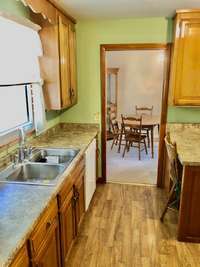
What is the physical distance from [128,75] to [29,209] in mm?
5504

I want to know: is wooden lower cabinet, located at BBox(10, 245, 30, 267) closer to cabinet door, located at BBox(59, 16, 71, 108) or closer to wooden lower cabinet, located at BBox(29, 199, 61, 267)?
wooden lower cabinet, located at BBox(29, 199, 61, 267)

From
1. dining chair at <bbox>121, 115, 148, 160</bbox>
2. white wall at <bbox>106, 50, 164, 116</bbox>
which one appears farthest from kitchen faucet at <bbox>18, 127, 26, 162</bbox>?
white wall at <bbox>106, 50, 164, 116</bbox>

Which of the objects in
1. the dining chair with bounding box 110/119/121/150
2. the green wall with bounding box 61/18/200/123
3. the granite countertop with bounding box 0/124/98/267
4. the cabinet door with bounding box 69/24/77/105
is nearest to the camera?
the granite countertop with bounding box 0/124/98/267

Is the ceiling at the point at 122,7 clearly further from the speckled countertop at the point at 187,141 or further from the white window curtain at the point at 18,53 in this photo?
the speckled countertop at the point at 187,141

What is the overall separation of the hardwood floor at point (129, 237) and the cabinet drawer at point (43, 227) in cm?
79

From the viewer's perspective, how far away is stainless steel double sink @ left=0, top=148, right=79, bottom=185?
1.92m

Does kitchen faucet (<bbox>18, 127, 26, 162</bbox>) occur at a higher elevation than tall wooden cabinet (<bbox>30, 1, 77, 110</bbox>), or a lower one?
lower

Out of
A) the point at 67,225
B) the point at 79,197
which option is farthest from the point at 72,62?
the point at 67,225

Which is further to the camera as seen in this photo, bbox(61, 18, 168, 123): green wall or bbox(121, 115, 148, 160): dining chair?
bbox(121, 115, 148, 160): dining chair

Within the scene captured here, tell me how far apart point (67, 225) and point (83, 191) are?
0.59m

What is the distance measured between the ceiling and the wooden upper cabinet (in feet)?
0.54

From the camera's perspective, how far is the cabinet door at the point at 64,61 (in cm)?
264

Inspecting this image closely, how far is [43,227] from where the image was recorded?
1.44m

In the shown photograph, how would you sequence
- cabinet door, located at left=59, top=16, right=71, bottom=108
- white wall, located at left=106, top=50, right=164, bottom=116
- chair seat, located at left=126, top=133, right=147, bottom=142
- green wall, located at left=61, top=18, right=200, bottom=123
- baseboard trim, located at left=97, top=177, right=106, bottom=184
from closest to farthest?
cabinet door, located at left=59, top=16, right=71, bottom=108, green wall, located at left=61, top=18, right=200, bottom=123, baseboard trim, located at left=97, top=177, right=106, bottom=184, chair seat, located at left=126, top=133, right=147, bottom=142, white wall, located at left=106, top=50, right=164, bottom=116
